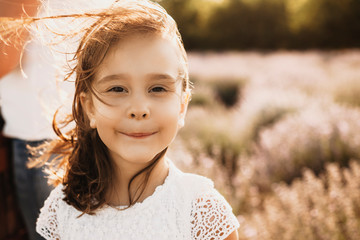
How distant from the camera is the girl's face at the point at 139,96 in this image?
1.21m

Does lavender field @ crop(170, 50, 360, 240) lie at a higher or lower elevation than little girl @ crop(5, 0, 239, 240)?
lower

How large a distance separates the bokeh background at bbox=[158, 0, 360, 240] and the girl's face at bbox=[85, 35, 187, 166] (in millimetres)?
699

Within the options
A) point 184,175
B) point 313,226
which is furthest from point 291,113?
point 184,175

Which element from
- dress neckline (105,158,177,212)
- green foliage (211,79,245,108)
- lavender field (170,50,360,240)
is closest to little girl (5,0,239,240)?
dress neckline (105,158,177,212)

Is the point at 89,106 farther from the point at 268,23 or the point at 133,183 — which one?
the point at 268,23

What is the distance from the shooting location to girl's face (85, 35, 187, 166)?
1.21m

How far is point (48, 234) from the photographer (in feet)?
4.93

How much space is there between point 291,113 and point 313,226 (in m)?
2.25

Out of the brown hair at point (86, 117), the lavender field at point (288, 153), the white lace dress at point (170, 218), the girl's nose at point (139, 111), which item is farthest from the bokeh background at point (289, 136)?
the white lace dress at point (170, 218)

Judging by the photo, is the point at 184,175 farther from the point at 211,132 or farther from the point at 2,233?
the point at 211,132

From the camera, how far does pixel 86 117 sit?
149 centimetres

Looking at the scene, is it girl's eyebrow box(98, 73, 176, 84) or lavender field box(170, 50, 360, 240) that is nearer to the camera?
girl's eyebrow box(98, 73, 176, 84)

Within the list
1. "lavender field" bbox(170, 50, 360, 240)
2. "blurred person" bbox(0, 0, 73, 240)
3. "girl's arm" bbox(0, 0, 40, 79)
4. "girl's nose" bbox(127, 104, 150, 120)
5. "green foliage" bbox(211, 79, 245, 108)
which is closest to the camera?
"girl's nose" bbox(127, 104, 150, 120)

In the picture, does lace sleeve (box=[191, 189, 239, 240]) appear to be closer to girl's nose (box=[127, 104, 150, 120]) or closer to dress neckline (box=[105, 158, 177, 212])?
dress neckline (box=[105, 158, 177, 212])
